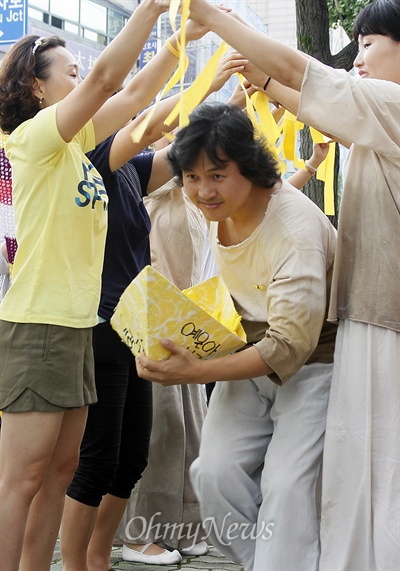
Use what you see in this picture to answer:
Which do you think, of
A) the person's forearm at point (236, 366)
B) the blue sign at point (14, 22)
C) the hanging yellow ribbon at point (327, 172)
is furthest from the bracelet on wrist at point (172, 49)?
the blue sign at point (14, 22)

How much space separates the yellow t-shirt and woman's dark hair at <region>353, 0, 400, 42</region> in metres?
1.08

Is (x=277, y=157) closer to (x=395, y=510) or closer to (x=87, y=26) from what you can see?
(x=395, y=510)

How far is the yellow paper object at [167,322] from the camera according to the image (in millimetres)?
2490

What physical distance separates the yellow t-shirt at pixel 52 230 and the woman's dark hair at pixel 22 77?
18 centimetres

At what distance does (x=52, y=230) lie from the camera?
279 cm

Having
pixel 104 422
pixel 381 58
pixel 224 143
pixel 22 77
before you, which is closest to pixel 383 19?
pixel 381 58

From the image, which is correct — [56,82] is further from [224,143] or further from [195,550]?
[195,550]

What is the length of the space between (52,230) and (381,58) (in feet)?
4.05

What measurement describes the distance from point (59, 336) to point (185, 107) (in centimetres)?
87

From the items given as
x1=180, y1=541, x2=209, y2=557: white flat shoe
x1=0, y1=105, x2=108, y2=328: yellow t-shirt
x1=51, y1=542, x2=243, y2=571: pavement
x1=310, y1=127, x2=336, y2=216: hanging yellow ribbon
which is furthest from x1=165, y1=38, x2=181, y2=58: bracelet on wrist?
x1=180, y1=541, x2=209, y2=557: white flat shoe

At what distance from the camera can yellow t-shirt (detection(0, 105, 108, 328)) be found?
275 centimetres

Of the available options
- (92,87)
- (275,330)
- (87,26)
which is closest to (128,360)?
(275,330)

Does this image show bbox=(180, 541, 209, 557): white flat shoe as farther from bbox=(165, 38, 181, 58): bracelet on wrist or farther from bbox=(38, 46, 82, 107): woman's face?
bbox=(165, 38, 181, 58): bracelet on wrist

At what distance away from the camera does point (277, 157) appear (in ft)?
9.71
